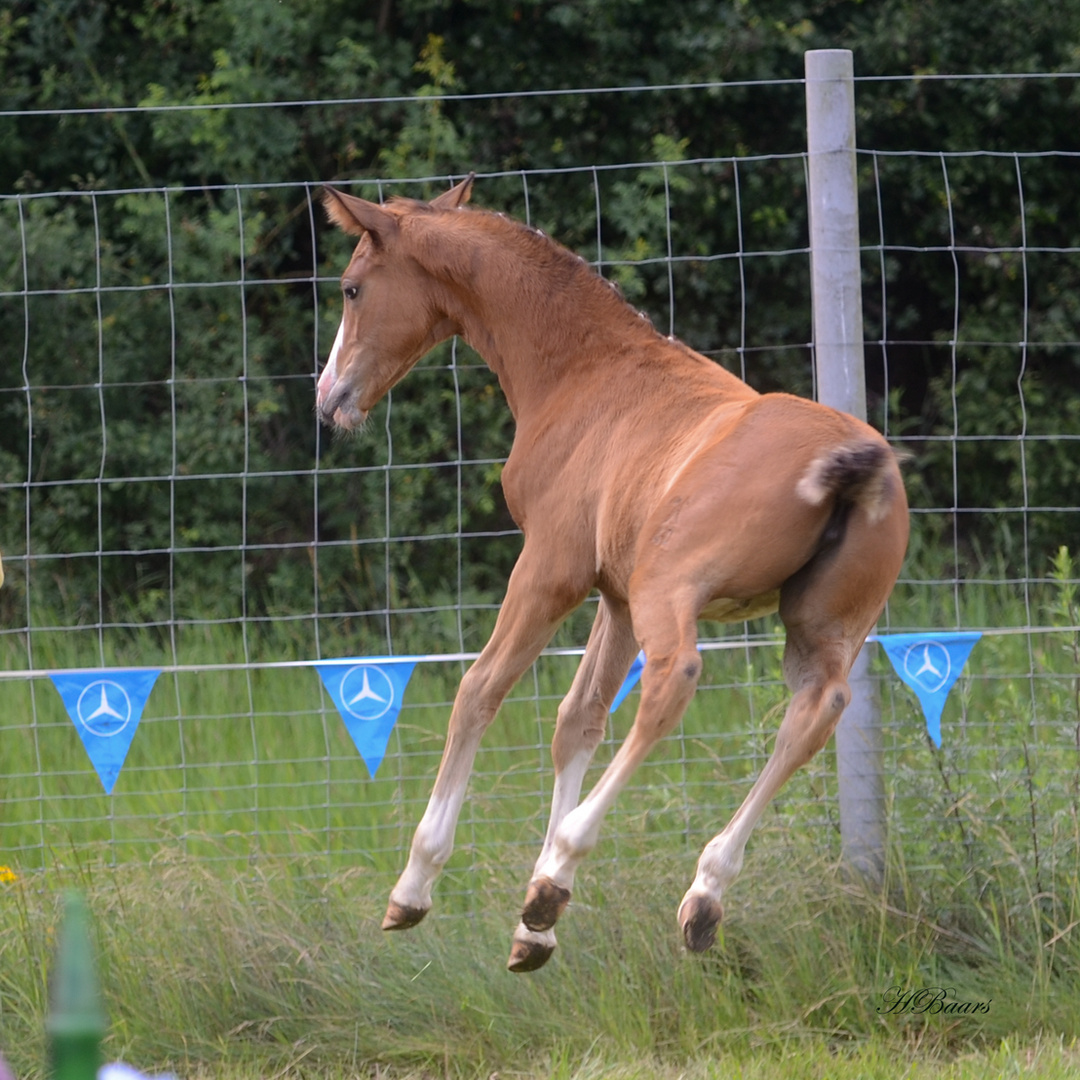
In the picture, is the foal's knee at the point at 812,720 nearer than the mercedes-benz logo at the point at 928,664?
Yes

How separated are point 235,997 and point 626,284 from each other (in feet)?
13.3

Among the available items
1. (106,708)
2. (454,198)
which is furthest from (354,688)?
(454,198)

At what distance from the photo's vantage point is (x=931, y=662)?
409cm

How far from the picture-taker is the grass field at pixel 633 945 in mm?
3943

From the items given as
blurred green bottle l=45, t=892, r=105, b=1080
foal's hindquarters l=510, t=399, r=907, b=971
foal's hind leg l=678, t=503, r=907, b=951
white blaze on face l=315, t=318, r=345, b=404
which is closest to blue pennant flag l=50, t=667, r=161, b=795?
white blaze on face l=315, t=318, r=345, b=404

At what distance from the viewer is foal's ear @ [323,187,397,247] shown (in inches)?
113

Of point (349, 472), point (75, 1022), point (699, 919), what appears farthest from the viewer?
point (349, 472)

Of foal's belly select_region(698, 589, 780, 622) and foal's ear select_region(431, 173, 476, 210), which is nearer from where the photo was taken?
foal's belly select_region(698, 589, 780, 622)

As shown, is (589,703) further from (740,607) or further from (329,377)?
(329,377)

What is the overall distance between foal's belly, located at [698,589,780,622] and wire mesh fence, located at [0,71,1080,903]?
214cm

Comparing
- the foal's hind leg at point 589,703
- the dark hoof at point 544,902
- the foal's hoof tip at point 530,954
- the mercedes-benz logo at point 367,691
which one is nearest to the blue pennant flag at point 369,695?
the mercedes-benz logo at point 367,691

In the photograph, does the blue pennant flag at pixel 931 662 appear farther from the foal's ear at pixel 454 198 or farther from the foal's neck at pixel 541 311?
the foal's ear at pixel 454 198

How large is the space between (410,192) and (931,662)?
166 inches

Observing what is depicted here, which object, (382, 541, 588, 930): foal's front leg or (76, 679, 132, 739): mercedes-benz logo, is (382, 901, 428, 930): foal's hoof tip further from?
(76, 679, 132, 739): mercedes-benz logo
